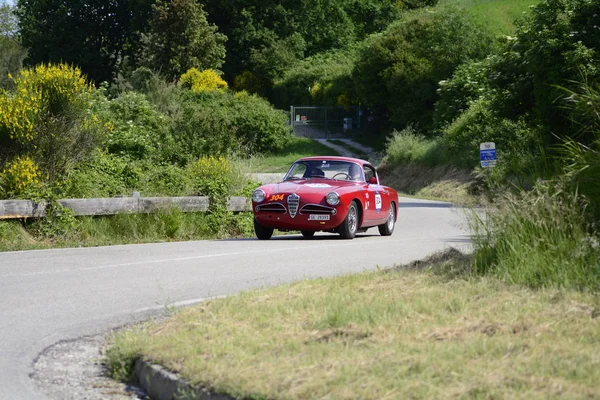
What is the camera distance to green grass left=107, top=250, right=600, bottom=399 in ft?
19.0

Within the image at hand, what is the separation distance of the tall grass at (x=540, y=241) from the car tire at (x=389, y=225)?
1043 centimetres

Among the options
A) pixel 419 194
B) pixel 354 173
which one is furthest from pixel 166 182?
pixel 419 194

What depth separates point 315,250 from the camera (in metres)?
15.8

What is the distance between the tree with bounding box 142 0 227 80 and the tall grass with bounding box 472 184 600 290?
5612cm

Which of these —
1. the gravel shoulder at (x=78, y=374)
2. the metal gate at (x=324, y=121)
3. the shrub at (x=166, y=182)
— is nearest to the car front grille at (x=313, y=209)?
the shrub at (x=166, y=182)

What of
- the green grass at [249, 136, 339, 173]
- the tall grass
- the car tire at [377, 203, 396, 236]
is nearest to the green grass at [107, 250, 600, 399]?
the tall grass

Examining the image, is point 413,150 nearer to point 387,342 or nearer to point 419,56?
point 419,56

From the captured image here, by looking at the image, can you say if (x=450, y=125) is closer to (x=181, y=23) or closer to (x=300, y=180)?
(x=181, y=23)

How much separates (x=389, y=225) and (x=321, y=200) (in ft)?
11.0

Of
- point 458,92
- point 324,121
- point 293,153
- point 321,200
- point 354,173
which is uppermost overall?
point 458,92

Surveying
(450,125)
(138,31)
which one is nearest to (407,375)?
(450,125)

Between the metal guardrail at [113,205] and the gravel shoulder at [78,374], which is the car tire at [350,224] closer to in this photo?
the metal guardrail at [113,205]

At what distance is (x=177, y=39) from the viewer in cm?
6606

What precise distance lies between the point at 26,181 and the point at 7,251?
2334 millimetres
